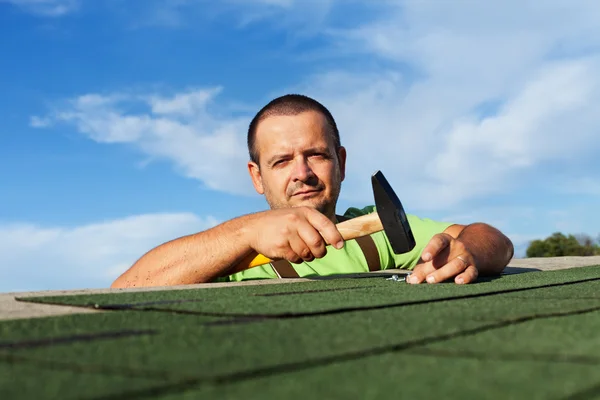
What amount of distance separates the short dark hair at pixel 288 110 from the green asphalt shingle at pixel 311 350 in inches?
95.0

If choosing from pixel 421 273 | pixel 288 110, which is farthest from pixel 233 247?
pixel 288 110

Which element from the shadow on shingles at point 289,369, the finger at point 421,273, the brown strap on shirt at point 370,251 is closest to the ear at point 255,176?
the brown strap on shirt at point 370,251

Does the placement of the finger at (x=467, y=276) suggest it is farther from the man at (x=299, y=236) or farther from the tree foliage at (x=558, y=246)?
the tree foliage at (x=558, y=246)

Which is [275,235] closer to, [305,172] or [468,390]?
[305,172]

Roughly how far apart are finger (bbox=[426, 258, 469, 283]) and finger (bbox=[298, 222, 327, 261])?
1.52 ft

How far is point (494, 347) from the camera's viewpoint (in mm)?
1103

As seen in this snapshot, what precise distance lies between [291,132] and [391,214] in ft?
4.28

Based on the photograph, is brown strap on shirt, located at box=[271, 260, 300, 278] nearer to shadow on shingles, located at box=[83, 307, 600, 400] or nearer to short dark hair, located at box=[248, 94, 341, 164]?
short dark hair, located at box=[248, 94, 341, 164]

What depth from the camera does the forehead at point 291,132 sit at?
388 cm

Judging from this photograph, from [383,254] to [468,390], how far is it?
10.7ft

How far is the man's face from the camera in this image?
3857 millimetres

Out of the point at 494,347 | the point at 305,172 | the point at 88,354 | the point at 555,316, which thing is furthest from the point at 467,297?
the point at 305,172

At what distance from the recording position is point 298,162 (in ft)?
12.6

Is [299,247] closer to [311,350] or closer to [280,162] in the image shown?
[280,162]
